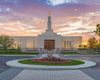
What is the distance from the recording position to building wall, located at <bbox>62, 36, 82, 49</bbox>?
4822 cm

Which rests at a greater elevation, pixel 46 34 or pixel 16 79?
pixel 46 34

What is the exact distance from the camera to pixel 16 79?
7992 mm

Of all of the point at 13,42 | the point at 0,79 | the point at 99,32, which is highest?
the point at 99,32

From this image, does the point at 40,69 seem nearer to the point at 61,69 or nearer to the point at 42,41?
the point at 61,69

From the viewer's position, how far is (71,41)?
4841 centimetres

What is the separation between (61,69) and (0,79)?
5.08 meters

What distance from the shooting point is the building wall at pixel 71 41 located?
48219 mm

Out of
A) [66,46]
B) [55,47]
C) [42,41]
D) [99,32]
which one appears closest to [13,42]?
[42,41]

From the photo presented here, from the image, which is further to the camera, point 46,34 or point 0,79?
point 46,34

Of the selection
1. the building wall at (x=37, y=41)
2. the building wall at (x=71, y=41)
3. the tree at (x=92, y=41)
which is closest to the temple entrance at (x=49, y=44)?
the building wall at (x=37, y=41)

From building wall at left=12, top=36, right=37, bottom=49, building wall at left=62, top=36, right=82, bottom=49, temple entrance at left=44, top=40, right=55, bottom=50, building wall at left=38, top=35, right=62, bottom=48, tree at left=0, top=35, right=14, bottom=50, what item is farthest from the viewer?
building wall at left=12, top=36, right=37, bottom=49

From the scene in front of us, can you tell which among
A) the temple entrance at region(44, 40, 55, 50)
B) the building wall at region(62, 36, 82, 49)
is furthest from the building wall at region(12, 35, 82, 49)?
the temple entrance at region(44, 40, 55, 50)

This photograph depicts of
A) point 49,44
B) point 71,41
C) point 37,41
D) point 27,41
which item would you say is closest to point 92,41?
point 71,41

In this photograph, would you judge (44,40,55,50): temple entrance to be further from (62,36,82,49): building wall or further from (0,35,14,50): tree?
(0,35,14,50): tree
